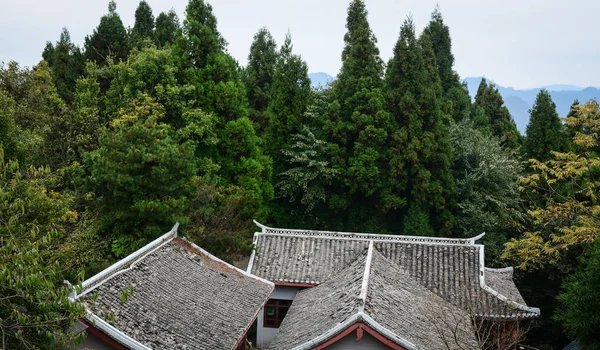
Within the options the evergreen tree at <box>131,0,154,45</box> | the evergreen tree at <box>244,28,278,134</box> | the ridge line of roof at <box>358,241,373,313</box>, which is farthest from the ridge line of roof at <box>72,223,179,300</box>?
the evergreen tree at <box>131,0,154,45</box>

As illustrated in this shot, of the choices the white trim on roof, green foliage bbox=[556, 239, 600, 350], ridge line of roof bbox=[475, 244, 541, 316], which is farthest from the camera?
ridge line of roof bbox=[475, 244, 541, 316]

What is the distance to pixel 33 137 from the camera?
17938 millimetres

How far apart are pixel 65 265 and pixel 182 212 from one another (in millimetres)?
4168

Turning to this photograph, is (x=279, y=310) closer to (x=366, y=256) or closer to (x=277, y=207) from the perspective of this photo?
(x=366, y=256)

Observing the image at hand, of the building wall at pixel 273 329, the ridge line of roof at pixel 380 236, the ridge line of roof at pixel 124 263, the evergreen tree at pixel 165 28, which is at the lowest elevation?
the building wall at pixel 273 329

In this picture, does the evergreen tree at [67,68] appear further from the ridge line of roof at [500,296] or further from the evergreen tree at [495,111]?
the evergreen tree at [495,111]

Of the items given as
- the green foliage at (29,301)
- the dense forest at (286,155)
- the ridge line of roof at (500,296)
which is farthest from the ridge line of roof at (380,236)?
the green foliage at (29,301)

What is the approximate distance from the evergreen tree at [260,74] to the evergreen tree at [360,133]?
7690mm

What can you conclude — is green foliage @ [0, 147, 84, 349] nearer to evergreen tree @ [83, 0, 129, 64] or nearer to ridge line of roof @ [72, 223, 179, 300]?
ridge line of roof @ [72, 223, 179, 300]

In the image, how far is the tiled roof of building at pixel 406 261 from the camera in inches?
655

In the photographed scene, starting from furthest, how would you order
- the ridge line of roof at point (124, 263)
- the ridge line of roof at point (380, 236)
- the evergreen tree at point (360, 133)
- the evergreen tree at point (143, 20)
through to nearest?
the evergreen tree at point (143, 20), the evergreen tree at point (360, 133), the ridge line of roof at point (380, 236), the ridge line of roof at point (124, 263)

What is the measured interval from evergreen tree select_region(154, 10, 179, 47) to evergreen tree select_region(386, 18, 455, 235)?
15.5 m

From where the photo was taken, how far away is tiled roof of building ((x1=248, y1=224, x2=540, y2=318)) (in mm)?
16641

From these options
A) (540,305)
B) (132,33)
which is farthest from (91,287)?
(132,33)
